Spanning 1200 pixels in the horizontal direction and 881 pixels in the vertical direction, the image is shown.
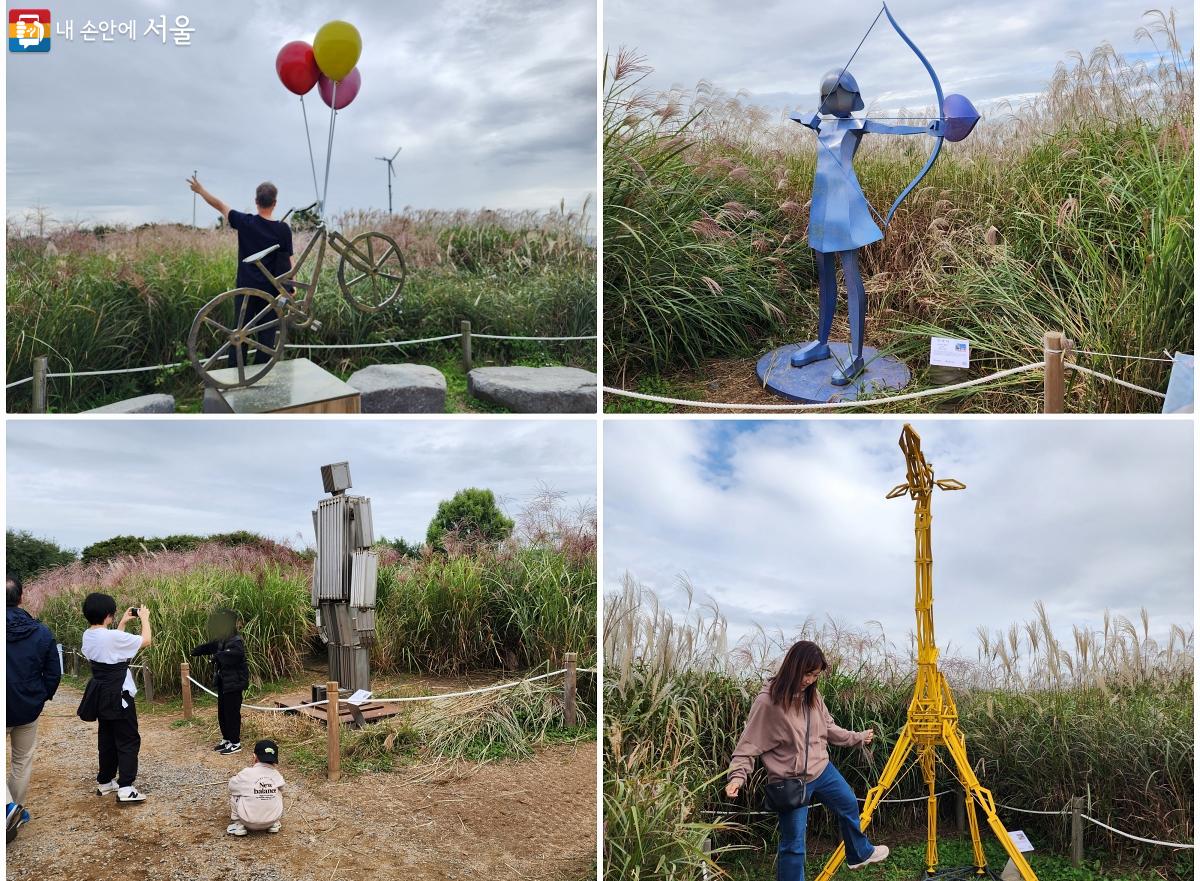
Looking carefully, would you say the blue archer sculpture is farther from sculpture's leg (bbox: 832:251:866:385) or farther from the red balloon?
the red balloon

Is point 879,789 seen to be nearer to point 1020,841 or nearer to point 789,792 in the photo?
point 789,792

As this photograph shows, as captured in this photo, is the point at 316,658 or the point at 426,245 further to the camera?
the point at 426,245

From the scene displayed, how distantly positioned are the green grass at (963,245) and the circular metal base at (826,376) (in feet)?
0.75

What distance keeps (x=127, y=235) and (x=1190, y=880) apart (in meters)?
6.75

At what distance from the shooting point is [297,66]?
474 cm

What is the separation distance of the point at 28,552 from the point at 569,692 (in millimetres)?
3607

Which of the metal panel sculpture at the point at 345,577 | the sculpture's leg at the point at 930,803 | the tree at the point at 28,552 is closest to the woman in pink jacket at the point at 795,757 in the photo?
the sculpture's leg at the point at 930,803

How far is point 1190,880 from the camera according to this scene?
14.0 feet

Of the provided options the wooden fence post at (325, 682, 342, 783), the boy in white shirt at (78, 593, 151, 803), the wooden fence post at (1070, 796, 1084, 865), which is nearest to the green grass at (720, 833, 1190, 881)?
the wooden fence post at (1070, 796, 1084, 865)

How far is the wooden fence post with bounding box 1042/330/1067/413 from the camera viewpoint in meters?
4.38

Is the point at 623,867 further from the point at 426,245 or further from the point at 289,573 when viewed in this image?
the point at 426,245

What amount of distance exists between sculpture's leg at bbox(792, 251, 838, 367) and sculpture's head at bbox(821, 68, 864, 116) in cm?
72

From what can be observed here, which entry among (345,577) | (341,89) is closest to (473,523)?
(345,577)

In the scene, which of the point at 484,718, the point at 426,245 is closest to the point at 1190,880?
the point at 484,718
